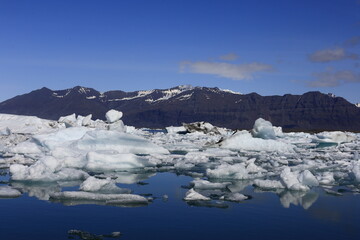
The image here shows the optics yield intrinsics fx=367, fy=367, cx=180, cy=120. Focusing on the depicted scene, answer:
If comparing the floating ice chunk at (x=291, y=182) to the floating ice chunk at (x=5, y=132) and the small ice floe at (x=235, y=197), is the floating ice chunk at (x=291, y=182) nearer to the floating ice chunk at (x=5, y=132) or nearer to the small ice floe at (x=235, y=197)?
the small ice floe at (x=235, y=197)

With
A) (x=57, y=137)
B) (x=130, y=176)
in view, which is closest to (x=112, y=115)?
(x=57, y=137)

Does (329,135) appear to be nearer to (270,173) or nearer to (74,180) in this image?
(270,173)

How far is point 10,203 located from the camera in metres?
7.19

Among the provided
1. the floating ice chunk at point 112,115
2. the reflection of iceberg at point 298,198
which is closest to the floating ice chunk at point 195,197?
the reflection of iceberg at point 298,198

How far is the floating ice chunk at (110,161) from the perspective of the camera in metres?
12.0

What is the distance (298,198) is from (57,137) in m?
13.3

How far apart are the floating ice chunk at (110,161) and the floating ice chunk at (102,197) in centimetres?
434

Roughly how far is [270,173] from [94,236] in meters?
7.34

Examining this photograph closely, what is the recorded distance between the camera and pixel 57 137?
1822cm

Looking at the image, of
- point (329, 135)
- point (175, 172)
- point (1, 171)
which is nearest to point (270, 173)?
point (175, 172)

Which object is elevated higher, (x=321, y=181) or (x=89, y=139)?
(x=89, y=139)

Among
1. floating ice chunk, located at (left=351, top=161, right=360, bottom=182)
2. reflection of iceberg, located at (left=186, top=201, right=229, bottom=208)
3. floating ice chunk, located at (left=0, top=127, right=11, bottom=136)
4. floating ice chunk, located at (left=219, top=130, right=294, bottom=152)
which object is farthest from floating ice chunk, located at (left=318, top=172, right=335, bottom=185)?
floating ice chunk, located at (left=0, top=127, right=11, bottom=136)

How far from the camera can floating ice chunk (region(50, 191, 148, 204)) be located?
731 cm

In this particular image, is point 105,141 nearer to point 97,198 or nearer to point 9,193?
point 9,193
